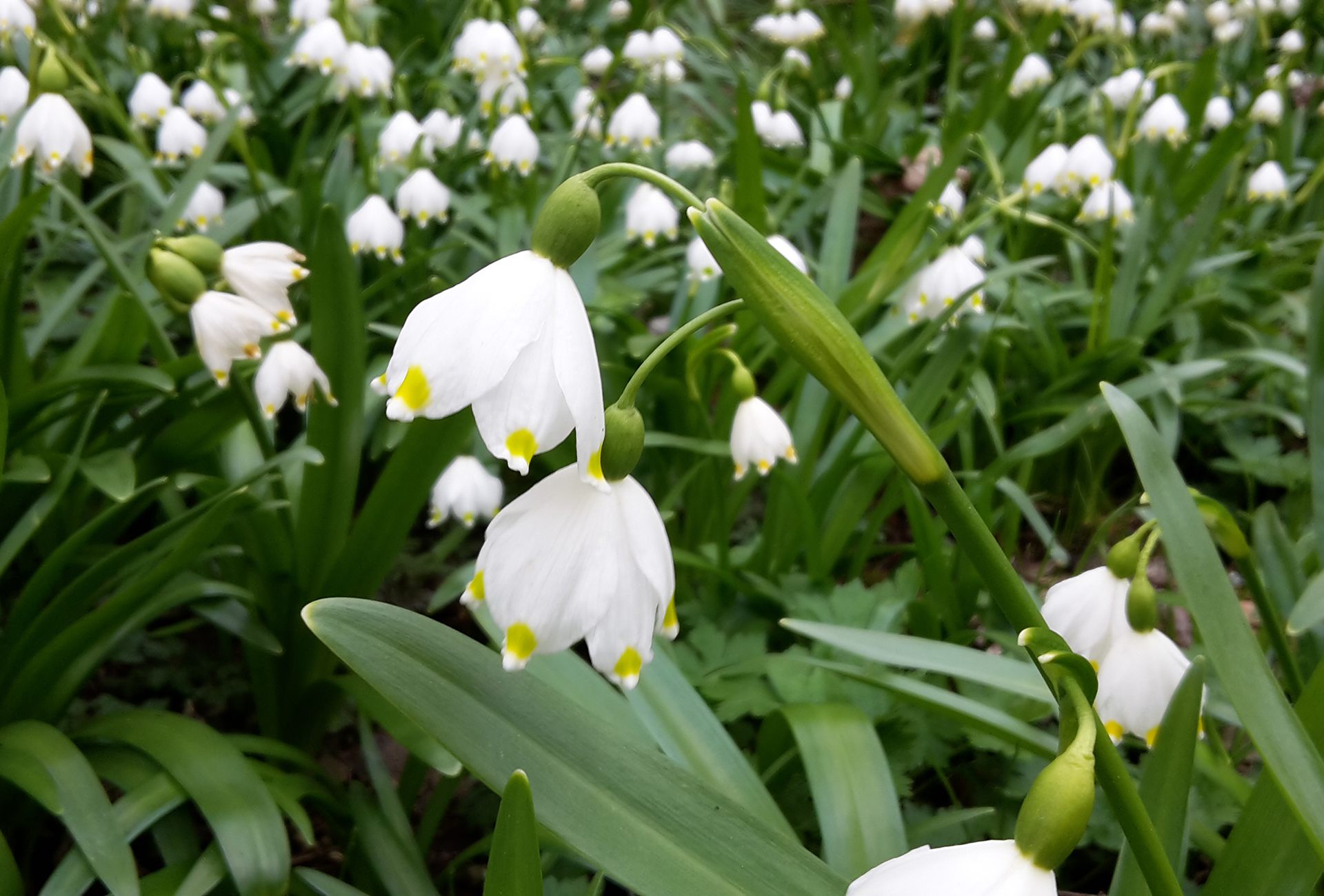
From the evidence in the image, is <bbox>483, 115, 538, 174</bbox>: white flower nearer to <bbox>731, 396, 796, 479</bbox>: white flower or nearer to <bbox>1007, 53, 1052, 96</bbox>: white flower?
<bbox>731, 396, 796, 479</bbox>: white flower

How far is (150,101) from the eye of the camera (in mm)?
2592

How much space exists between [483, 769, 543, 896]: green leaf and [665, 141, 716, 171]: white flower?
2457 mm

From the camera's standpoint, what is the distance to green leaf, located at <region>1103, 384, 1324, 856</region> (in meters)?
0.77

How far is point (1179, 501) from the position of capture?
0.94 m

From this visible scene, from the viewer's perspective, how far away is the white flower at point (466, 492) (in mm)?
1852

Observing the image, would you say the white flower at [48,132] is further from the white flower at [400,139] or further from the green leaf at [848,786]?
the green leaf at [848,786]

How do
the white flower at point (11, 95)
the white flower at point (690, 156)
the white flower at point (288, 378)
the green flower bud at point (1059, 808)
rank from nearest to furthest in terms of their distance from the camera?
the green flower bud at point (1059, 808) < the white flower at point (288, 378) < the white flower at point (11, 95) < the white flower at point (690, 156)

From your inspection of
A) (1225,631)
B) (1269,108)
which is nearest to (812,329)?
(1225,631)

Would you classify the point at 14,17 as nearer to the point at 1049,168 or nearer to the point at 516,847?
the point at 516,847

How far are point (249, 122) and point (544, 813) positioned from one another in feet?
9.69

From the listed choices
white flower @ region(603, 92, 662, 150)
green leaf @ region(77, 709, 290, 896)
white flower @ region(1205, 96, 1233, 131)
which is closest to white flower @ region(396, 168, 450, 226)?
white flower @ region(603, 92, 662, 150)

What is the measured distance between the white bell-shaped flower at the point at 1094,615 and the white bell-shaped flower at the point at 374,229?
69.7 inches

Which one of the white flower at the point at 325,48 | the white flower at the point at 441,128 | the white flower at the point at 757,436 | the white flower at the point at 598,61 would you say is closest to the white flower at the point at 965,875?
the white flower at the point at 757,436

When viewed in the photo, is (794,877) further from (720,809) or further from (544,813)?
(544,813)
